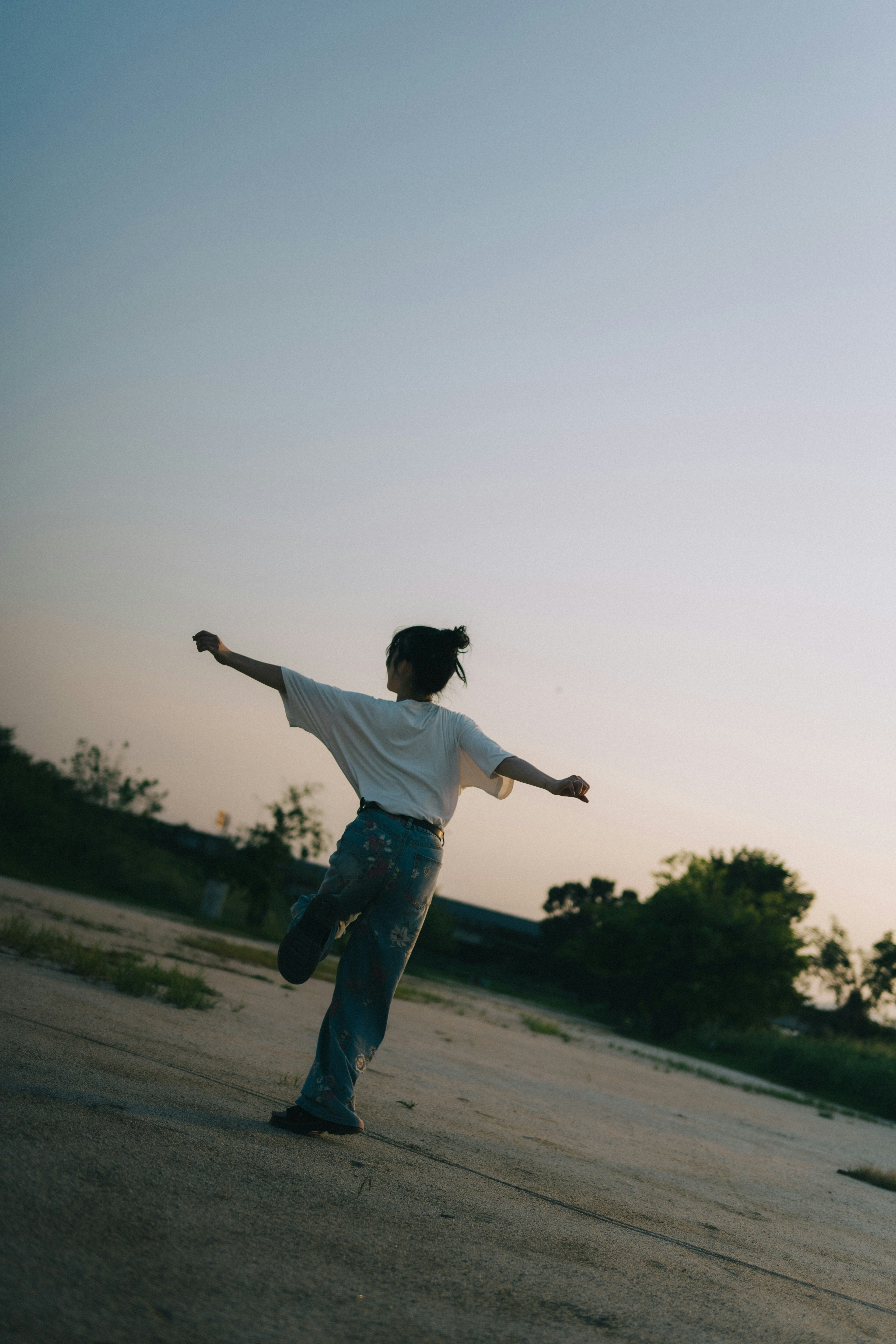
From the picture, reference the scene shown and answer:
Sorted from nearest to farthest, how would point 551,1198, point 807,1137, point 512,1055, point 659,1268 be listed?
point 659,1268, point 551,1198, point 807,1137, point 512,1055

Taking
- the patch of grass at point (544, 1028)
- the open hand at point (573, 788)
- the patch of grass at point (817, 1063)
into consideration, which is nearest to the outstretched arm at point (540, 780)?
the open hand at point (573, 788)

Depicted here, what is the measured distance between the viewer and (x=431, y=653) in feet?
11.2

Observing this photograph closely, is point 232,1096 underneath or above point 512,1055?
above

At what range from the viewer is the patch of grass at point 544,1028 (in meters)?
13.2

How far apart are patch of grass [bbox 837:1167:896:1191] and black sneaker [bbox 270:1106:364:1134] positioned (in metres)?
3.80

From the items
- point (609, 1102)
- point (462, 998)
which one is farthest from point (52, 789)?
point (609, 1102)

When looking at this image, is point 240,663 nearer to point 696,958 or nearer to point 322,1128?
point 322,1128

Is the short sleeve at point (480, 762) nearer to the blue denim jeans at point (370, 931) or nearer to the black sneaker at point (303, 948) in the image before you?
the blue denim jeans at point (370, 931)

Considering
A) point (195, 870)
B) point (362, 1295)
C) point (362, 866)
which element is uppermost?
point (362, 866)

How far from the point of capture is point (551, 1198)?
2.94 meters

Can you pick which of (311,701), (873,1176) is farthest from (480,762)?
(873,1176)

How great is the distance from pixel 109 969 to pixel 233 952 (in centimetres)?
604

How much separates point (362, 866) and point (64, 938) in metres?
5.00

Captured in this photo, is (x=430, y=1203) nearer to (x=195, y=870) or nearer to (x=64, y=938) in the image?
(x=64, y=938)
